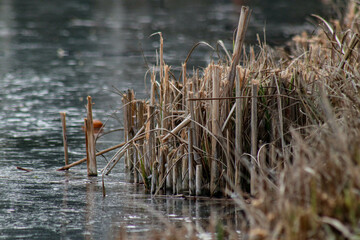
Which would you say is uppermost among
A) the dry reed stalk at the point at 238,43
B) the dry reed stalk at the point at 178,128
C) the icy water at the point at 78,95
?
the dry reed stalk at the point at 238,43

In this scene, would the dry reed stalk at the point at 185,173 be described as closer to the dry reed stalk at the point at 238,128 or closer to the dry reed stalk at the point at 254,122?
the dry reed stalk at the point at 238,128

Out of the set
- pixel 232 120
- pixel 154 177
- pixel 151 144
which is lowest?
pixel 154 177

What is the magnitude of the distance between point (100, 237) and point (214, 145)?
4.68 feet

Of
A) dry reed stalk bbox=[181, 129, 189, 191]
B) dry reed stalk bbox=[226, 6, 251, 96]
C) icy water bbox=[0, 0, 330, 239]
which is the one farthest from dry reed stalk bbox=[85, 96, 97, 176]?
dry reed stalk bbox=[226, 6, 251, 96]

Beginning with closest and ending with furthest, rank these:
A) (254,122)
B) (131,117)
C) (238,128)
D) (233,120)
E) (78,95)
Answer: (254,122)
(238,128)
(233,120)
(131,117)
(78,95)

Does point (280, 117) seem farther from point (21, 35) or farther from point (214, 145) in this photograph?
point (21, 35)

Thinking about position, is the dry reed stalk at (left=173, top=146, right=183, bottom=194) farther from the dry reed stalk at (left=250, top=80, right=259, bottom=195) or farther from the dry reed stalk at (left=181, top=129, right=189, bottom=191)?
the dry reed stalk at (left=250, top=80, right=259, bottom=195)

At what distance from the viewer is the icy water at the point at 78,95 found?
5332 millimetres

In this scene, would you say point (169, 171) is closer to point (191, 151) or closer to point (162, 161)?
point (162, 161)

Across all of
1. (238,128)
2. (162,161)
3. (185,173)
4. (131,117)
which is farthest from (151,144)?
(238,128)

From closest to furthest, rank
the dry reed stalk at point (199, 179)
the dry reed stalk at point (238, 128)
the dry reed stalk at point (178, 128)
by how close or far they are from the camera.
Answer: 1. the dry reed stalk at point (238, 128)
2. the dry reed stalk at point (199, 179)
3. the dry reed stalk at point (178, 128)

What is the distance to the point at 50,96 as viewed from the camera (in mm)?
12094

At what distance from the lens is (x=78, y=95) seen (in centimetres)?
1210

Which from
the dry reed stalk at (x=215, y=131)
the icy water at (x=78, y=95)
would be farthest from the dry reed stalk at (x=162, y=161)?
the dry reed stalk at (x=215, y=131)
